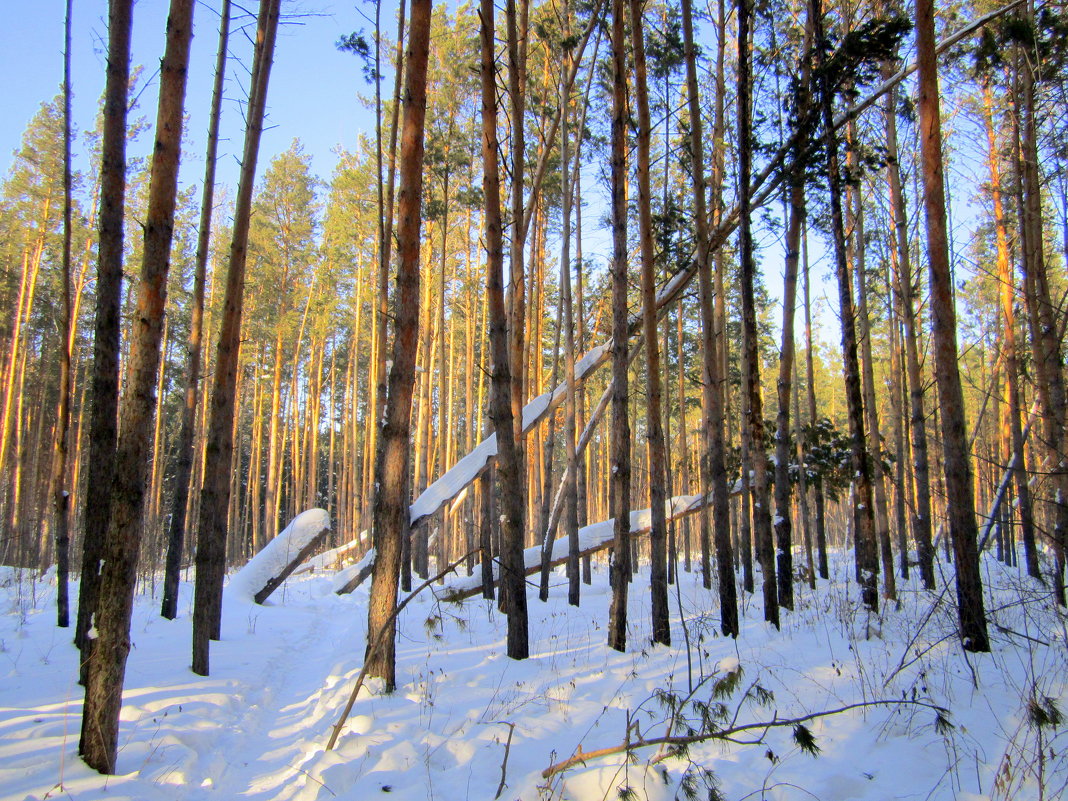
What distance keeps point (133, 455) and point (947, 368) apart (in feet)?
23.2

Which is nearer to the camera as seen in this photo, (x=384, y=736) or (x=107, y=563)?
(x=107, y=563)

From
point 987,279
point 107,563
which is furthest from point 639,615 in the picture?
point 987,279

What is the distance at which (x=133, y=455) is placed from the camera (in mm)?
3732

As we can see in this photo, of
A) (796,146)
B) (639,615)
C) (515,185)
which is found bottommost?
(639,615)

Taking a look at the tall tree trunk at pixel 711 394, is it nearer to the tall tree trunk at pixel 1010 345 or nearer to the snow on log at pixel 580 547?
the snow on log at pixel 580 547

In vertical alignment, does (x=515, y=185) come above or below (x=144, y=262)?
above

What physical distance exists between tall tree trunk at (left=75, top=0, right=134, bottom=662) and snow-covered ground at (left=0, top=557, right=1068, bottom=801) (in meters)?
1.23

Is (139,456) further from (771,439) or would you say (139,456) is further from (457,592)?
(771,439)

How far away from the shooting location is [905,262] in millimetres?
11000

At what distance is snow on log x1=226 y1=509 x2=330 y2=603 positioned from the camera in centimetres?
1060

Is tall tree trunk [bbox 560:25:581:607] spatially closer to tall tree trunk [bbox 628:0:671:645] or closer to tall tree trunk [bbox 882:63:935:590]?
tall tree trunk [bbox 628:0:671:645]

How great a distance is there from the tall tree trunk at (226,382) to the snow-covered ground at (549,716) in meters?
1.01

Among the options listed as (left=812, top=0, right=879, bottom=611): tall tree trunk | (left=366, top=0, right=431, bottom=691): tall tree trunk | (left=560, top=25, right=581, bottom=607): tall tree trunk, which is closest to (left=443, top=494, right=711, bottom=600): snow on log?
(left=560, top=25, right=581, bottom=607): tall tree trunk

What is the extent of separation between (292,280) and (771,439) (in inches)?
787
